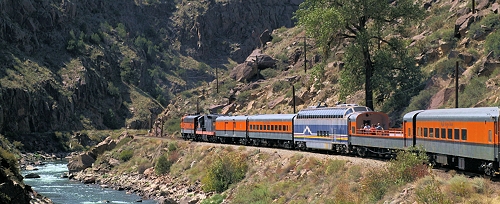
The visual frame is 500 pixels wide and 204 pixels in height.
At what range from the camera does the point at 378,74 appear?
57656mm

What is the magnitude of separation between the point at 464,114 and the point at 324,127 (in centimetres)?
1951

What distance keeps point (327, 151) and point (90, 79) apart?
11515 cm

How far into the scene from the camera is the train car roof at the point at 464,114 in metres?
26.5

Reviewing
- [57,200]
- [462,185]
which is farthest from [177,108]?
[462,185]

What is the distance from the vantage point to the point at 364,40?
5666 centimetres

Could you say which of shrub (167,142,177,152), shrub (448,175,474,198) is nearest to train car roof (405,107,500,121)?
shrub (448,175,474,198)

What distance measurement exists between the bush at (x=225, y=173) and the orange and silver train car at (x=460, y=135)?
1654 centimetres

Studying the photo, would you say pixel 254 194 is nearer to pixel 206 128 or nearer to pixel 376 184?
pixel 376 184

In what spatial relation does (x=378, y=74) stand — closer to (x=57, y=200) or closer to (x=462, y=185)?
(x=57, y=200)

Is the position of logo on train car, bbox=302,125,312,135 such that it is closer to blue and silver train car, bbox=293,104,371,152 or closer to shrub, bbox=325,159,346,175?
blue and silver train car, bbox=293,104,371,152

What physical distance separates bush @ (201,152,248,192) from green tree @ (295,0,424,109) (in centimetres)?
1363

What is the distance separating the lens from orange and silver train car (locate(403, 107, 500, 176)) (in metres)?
26.2

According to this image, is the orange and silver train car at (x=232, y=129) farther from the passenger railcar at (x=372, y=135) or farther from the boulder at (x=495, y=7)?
the boulder at (x=495, y=7)

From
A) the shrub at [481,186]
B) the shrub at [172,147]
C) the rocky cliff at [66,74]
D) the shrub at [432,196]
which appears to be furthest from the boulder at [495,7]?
the rocky cliff at [66,74]
